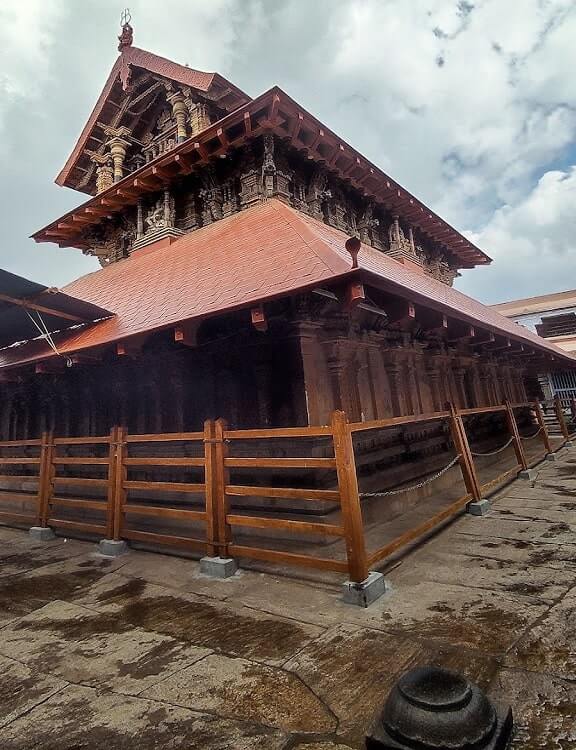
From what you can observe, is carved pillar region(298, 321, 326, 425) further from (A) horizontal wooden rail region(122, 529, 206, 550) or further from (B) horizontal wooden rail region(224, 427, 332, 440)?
(A) horizontal wooden rail region(122, 529, 206, 550)

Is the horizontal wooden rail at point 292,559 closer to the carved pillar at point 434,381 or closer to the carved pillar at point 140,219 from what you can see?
the carved pillar at point 434,381

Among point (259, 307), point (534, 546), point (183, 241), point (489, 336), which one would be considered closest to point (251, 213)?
point (183, 241)

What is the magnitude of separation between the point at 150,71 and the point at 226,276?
29.6ft

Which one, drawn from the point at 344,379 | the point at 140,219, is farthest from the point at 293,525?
the point at 140,219

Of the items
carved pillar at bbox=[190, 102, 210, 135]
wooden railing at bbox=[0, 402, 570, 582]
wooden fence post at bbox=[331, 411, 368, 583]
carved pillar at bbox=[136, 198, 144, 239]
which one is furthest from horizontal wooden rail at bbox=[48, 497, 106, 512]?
carved pillar at bbox=[190, 102, 210, 135]

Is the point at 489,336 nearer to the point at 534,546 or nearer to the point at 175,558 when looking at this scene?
the point at 534,546

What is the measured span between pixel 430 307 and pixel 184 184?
708cm

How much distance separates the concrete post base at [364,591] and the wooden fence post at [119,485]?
289 cm

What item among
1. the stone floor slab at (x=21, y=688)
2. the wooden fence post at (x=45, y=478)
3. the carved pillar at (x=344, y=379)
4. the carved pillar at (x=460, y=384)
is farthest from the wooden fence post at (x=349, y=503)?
the carved pillar at (x=460, y=384)

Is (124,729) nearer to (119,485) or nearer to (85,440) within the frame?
(119,485)

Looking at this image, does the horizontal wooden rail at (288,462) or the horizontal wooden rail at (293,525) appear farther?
the horizontal wooden rail at (288,462)

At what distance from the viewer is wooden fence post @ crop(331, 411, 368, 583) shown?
119 inches

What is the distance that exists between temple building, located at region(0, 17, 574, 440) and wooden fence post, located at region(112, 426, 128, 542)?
1.05 m

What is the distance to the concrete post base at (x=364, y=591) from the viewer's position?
9.60 ft
